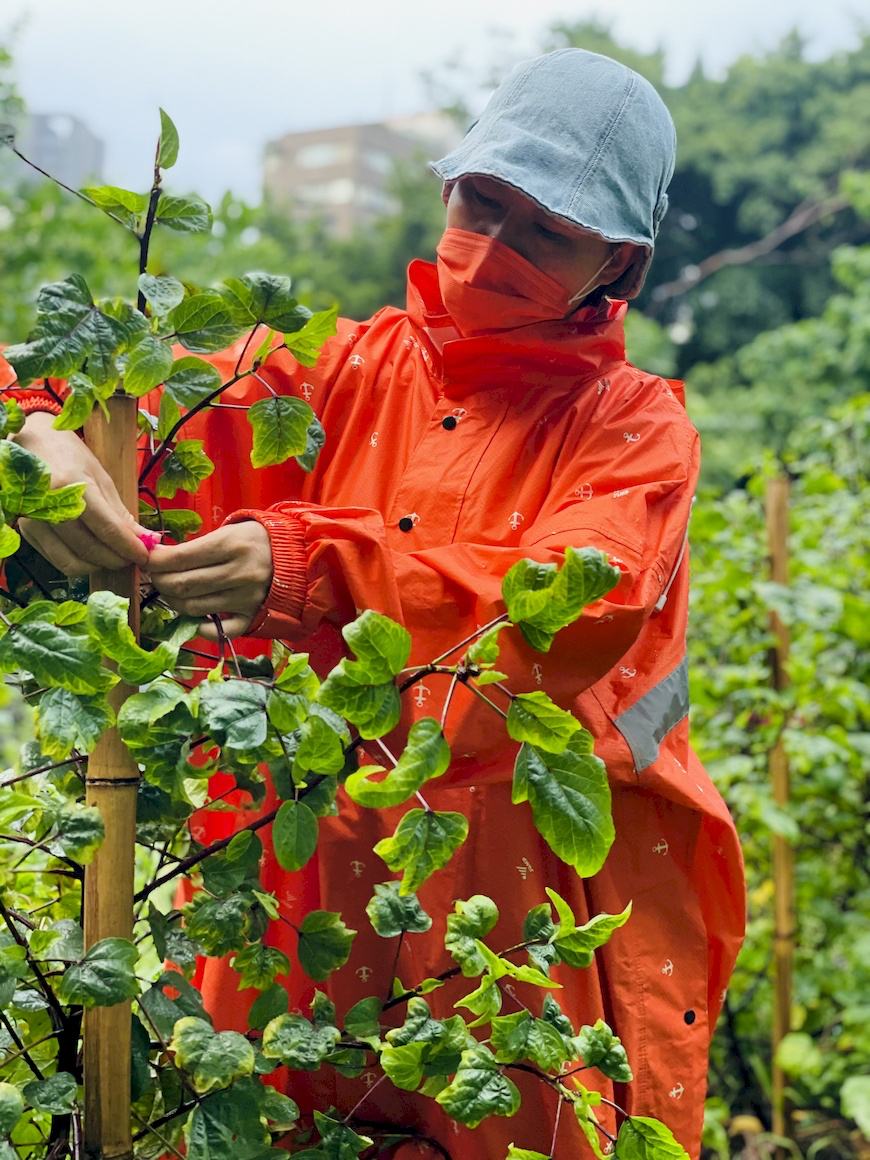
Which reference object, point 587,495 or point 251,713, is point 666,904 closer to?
point 587,495

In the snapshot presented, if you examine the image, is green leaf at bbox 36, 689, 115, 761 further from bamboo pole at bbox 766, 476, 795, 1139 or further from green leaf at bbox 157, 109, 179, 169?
bamboo pole at bbox 766, 476, 795, 1139

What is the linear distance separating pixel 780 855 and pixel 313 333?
229cm

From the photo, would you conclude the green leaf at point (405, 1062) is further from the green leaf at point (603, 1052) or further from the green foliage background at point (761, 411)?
the green foliage background at point (761, 411)

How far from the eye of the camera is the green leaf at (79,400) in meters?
0.89

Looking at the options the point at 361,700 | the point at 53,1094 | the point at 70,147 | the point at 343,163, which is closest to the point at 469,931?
the point at 361,700

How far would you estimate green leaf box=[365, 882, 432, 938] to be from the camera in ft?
3.18

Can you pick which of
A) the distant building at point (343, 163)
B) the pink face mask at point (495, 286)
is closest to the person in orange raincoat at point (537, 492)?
the pink face mask at point (495, 286)

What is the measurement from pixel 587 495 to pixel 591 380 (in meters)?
0.17

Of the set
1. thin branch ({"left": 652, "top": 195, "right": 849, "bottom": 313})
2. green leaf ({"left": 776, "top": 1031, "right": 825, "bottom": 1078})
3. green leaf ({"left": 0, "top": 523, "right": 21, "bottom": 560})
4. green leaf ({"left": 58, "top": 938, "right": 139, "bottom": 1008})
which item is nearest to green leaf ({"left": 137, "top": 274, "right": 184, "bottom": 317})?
green leaf ({"left": 0, "top": 523, "right": 21, "bottom": 560})

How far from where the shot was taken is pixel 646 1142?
0.95 meters

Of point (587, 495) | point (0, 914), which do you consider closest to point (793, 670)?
point (587, 495)

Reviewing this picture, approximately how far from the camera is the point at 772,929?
309cm

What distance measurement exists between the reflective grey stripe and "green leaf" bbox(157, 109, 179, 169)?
2.06ft

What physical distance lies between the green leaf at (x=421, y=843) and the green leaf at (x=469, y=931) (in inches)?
2.1
